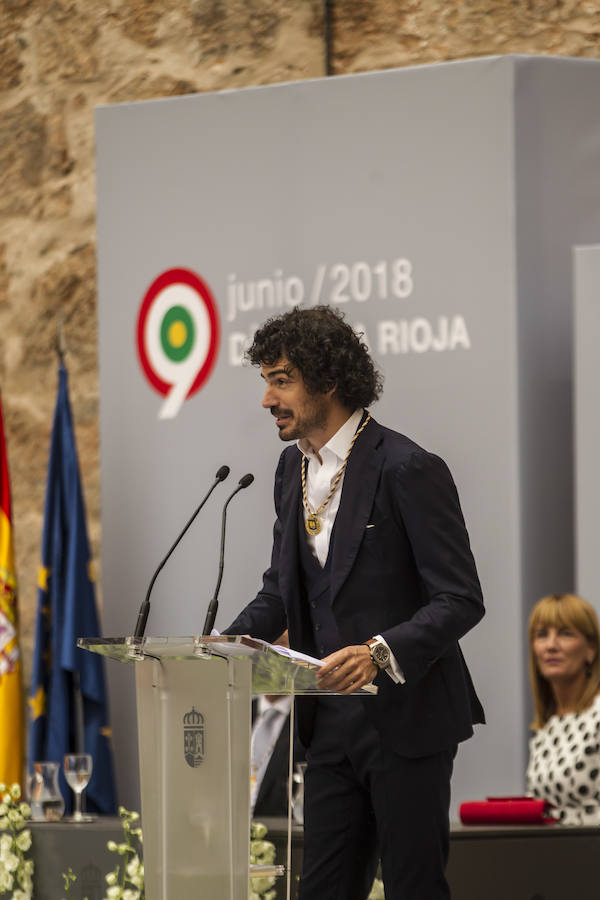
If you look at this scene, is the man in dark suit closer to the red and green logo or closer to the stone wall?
the red and green logo

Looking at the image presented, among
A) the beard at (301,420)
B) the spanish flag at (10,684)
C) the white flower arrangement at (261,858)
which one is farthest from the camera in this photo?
the spanish flag at (10,684)

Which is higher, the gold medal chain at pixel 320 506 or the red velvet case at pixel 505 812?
the gold medal chain at pixel 320 506

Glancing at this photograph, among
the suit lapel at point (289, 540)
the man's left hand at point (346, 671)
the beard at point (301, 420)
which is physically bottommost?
the man's left hand at point (346, 671)

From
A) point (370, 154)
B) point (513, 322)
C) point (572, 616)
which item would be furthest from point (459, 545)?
point (370, 154)

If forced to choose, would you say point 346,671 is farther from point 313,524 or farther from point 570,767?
point 570,767

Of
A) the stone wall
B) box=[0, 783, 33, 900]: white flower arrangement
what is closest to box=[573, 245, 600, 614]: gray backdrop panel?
the stone wall

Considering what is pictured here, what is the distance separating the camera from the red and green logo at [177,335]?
5.18 metres

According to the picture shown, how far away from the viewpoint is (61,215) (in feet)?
21.1

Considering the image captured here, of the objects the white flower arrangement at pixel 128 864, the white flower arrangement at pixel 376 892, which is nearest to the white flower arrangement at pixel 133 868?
the white flower arrangement at pixel 128 864

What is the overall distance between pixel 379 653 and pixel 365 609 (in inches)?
6.8

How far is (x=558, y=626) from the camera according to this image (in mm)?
4406

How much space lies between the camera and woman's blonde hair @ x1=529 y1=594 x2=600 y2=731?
443 centimetres

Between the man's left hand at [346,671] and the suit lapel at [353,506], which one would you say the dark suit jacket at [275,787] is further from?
the man's left hand at [346,671]

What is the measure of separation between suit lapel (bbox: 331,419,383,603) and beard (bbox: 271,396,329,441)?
0.30ft
